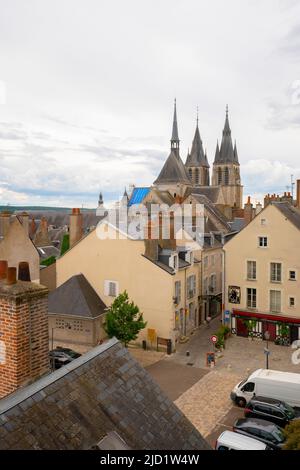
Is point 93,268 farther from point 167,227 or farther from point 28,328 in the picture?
point 28,328

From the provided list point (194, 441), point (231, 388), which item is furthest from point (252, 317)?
point (194, 441)

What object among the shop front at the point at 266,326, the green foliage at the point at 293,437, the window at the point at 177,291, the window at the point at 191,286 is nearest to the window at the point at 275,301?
the shop front at the point at 266,326

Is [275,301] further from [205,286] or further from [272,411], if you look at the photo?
[272,411]

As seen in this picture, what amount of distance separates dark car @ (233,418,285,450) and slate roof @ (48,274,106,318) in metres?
12.9

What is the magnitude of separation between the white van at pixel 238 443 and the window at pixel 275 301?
582 inches

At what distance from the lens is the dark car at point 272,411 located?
16.3 metres

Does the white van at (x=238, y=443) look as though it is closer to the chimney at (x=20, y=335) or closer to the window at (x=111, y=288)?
the chimney at (x=20, y=335)

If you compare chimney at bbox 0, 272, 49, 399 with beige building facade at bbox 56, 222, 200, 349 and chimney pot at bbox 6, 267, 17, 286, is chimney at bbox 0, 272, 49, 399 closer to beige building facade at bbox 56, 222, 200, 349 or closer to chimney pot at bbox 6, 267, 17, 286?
chimney pot at bbox 6, 267, 17, 286

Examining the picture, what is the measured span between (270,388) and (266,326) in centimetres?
1017

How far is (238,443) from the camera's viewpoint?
13492 mm

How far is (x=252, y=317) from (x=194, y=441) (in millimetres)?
21360

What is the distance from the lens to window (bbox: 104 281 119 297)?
27.5 meters

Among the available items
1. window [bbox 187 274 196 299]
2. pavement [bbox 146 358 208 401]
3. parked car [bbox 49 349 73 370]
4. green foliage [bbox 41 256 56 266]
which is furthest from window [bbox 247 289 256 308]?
green foliage [bbox 41 256 56 266]

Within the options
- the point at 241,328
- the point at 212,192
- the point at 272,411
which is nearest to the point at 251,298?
the point at 241,328
